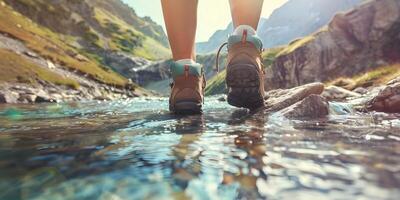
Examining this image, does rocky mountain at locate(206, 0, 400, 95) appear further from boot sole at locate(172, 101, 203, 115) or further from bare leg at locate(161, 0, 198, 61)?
bare leg at locate(161, 0, 198, 61)

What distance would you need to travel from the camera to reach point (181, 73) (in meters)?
6.17

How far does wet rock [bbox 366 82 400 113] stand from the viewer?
7340 millimetres

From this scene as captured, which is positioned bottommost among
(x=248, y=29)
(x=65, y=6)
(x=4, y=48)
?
(x=248, y=29)

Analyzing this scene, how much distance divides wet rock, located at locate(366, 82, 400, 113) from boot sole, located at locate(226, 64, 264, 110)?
3.20m

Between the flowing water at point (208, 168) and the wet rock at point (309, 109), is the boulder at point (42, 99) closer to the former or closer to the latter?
the wet rock at point (309, 109)

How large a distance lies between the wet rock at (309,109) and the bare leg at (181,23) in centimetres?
213

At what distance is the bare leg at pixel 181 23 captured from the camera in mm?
6086

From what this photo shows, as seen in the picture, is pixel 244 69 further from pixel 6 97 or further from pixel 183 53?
pixel 6 97

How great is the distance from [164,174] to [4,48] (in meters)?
73.2

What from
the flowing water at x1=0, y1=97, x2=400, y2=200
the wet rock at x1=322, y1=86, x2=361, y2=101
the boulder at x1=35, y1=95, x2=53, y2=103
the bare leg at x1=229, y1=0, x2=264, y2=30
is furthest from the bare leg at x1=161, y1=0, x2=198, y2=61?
the boulder at x1=35, y1=95, x2=53, y2=103

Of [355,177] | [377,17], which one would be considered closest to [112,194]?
[355,177]

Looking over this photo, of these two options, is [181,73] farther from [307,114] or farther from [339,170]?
[339,170]

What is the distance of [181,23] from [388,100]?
4.82 meters

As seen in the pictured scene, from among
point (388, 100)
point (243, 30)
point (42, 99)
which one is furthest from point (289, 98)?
point (42, 99)
